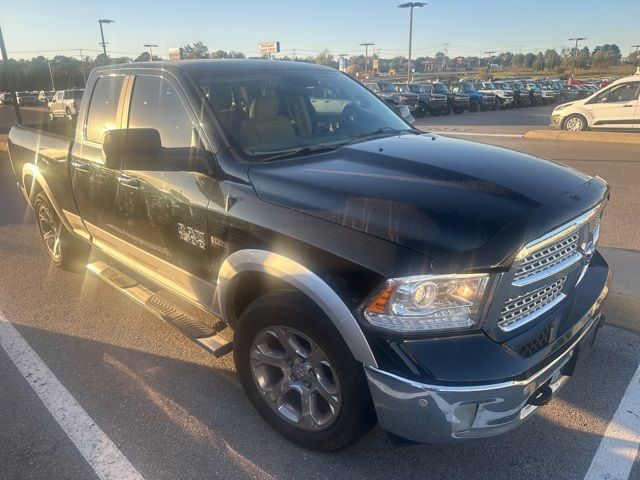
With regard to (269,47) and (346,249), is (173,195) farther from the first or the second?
(269,47)

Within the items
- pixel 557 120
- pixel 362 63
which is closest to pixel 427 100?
pixel 557 120

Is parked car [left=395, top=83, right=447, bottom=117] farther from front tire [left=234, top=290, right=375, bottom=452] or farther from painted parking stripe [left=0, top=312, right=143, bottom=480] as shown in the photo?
front tire [left=234, top=290, right=375, bottom=452]

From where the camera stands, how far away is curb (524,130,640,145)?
491 inches

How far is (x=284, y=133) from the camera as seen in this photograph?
3.24 meters

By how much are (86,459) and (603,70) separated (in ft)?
332

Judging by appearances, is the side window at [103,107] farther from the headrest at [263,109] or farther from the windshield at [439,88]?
the windshield at [439,88]

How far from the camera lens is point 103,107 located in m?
3.96

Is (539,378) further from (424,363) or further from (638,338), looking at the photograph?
(638,338)

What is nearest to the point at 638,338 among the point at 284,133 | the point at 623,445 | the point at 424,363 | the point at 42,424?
the point at 623,445

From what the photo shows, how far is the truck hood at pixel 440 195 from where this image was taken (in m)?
2.04

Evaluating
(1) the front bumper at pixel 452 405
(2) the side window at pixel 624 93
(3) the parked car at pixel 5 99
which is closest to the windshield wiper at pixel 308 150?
(1) the front bumper at pixel 452 405

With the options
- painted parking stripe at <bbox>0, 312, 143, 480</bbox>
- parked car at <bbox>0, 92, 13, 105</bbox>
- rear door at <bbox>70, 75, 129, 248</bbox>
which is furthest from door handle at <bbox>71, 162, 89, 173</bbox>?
parked car at <bbox>0, 92, 13, 105</bbox>

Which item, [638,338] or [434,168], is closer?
[434,168]

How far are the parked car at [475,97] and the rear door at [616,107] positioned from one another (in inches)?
567
